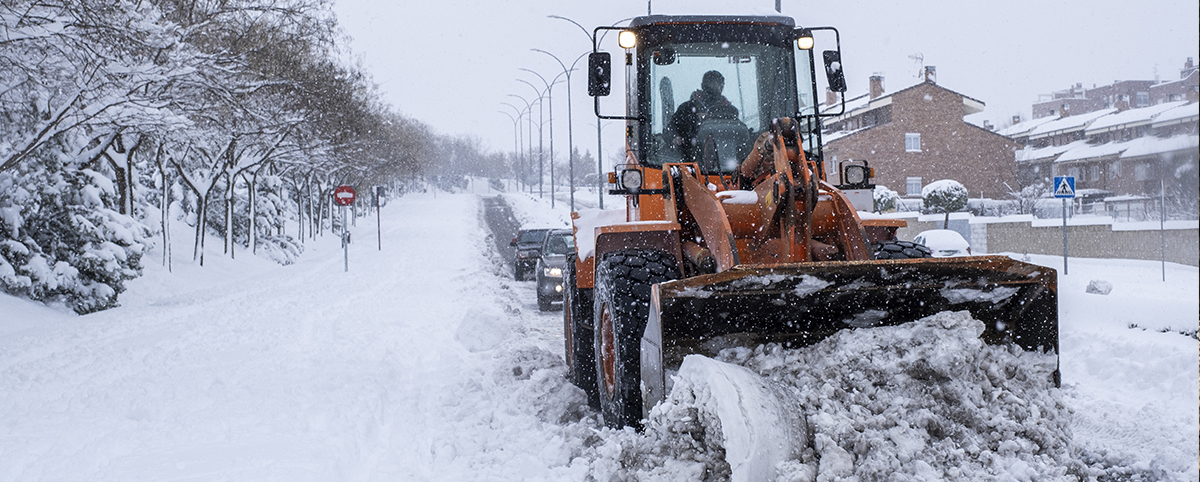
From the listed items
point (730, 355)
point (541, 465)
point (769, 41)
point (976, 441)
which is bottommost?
point (541, 465)

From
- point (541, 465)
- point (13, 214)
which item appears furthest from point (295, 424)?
point (13, 214)

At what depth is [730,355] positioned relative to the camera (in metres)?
4.56

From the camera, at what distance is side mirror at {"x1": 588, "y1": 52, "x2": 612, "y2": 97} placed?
20.0 ft

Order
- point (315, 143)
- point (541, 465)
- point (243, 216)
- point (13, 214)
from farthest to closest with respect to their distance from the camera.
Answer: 1. point (243, 216)
2. point (315, 143)
3. point (13, 214)
4. point (541, 465)

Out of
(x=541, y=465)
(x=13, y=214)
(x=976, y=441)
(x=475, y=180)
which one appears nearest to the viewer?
(x=976, y=441)

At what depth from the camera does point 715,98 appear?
247 inches

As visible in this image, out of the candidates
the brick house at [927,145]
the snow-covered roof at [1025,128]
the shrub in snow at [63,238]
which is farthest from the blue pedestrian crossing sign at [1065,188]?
the snow-covered roof at [1025,128]

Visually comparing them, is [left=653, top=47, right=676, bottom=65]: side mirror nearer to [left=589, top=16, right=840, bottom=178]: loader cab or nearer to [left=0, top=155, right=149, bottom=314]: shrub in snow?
[left=589, top=16, right=840, bottom=178]: loader cab

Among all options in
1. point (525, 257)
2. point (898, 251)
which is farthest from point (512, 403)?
point (525, 257)

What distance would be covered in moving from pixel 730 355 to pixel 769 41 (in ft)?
9.50

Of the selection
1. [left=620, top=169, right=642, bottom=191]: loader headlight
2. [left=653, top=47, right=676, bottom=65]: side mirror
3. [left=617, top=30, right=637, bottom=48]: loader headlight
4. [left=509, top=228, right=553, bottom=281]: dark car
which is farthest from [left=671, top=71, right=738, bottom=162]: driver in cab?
[left=509, top=228, right=553, bottom=281]: dark car

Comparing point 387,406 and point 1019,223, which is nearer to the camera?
point 387,406

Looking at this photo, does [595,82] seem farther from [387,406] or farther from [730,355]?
[387,406]

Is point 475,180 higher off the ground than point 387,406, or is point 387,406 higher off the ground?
point 475,180
